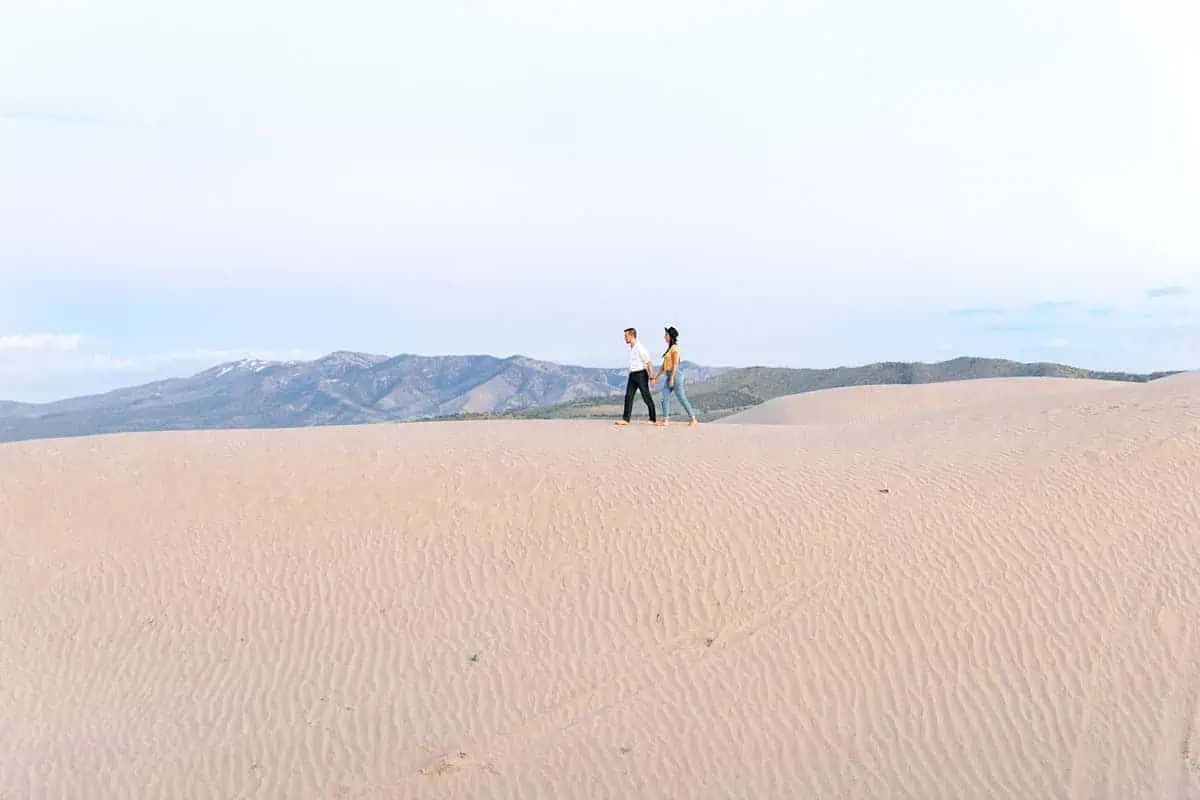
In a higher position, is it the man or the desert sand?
the man

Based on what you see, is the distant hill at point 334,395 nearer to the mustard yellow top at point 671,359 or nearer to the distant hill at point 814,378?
the distant hill at point 814,378

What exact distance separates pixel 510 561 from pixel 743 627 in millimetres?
2813

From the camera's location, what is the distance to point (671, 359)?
13.6m

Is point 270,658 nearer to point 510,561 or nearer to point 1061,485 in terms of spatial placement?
point 510,561

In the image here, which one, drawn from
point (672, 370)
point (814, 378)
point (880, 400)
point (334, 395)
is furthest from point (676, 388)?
point (334, 395)

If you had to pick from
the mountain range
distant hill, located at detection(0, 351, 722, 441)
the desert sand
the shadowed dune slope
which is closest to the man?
the desert sand

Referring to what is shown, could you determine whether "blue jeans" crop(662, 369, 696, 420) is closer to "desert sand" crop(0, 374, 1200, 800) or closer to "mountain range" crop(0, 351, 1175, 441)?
"desert sand" crop(0, 374, 1200, 800)

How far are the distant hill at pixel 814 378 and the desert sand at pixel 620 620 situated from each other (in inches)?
1201

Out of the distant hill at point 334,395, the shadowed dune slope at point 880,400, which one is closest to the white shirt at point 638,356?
the shadowed dune slope at point 880,400

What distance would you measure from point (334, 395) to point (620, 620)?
125374mm

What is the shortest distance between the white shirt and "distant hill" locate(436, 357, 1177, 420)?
2859 centimetres

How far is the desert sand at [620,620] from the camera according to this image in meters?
7.01

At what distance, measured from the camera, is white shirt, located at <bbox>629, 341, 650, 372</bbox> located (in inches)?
529

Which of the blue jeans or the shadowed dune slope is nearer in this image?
the blue jeans
